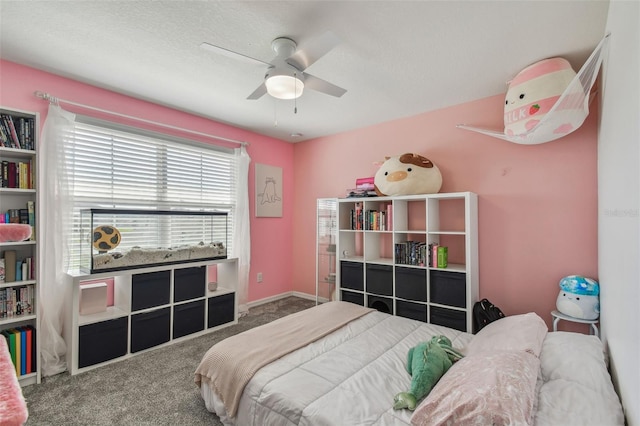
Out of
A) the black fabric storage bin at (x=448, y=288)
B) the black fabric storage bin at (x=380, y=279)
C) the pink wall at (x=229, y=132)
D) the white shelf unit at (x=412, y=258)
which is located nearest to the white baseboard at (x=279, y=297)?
the pink wall at (x=229, y=132)

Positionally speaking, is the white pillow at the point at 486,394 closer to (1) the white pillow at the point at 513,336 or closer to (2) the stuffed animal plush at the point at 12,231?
(1) the white pillow at the point at 513,336

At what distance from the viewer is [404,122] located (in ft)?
11.6

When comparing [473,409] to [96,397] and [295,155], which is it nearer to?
[96,397]

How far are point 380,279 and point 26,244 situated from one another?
121 inches

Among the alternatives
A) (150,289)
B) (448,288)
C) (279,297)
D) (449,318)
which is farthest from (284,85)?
(279,297)

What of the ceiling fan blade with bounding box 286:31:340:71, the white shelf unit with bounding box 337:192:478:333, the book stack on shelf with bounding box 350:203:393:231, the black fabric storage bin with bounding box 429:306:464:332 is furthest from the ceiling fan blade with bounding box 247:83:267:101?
the black fabric storage bin with bounding box 429:306:464:332

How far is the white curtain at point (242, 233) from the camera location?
3768 millimetres

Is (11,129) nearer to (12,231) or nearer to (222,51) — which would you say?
(222,51)

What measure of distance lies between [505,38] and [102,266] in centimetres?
354

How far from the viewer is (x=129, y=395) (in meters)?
2.06

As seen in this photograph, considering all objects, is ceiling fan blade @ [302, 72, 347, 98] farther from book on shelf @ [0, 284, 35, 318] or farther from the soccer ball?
book on shelf @ [0, 284, 35, 318]

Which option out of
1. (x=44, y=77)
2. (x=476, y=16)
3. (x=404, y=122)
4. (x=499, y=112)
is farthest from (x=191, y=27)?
(x=499, y=112)

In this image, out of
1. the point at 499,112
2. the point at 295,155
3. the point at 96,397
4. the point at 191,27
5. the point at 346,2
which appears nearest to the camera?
the point at 346,2

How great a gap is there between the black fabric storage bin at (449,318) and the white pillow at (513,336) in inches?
36.1
